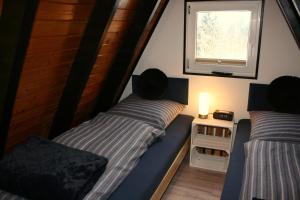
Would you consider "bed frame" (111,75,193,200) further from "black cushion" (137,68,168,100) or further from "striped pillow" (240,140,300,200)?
"striped pillow" (240,140,300,200)

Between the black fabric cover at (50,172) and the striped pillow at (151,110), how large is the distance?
3.03 feet

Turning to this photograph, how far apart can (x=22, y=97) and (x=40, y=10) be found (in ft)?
2.40

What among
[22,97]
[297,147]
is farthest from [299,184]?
[22,97]

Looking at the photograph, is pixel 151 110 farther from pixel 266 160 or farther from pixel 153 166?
pixel 266 160

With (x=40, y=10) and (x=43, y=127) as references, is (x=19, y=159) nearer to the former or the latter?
(x=43, y=127)

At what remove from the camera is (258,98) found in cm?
298

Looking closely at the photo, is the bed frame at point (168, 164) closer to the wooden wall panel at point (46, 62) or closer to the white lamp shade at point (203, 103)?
the white lamp shade at point (203, 103)

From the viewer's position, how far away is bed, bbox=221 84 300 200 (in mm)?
1752

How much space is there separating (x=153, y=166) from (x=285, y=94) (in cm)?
156

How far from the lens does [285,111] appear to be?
273cm

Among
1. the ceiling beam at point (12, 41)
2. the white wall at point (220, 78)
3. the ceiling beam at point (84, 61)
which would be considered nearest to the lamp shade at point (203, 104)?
the white wall at point (220, 78)

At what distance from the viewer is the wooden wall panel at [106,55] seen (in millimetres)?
2382

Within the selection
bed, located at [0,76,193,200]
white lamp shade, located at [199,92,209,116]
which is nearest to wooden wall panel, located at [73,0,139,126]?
bed, located at [0,76,193,200]

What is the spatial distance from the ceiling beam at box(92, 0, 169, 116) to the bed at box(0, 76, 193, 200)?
260 millimetres
